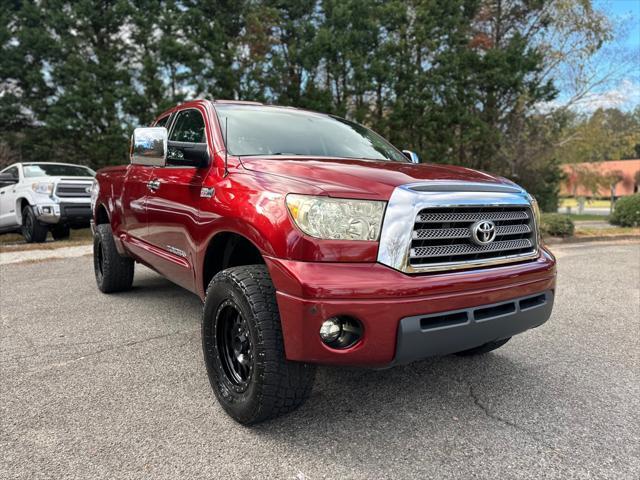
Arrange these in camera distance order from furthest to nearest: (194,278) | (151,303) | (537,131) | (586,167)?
(586,167) → (537,131) → (151,303) → (194,278)

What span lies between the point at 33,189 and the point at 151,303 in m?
6.03

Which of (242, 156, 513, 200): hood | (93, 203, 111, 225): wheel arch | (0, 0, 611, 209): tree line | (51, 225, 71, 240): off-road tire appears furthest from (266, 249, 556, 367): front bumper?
(0, 0, 611, 209): tree line

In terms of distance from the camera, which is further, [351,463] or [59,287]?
[59,287]

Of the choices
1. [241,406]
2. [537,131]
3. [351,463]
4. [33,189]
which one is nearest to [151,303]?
[241,406]

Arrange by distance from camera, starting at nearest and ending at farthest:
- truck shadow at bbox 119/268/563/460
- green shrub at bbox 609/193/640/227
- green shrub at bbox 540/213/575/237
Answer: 1. truck shadow at bbox 119/268/563/460
2. green shrub at bbox 540/213/575/237
3. green shrub at bbox 609/193/640/227

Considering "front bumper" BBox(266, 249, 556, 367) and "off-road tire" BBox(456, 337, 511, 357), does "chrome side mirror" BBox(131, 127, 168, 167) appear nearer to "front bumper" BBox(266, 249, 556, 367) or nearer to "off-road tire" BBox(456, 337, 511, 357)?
"front bumper" BBox(266, 249, 556, 367)

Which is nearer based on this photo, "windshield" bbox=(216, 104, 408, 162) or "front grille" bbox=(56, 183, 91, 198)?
"windshield" bbox=(216, 104, 408, 162)

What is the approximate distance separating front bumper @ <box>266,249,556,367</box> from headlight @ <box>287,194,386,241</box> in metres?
0.14

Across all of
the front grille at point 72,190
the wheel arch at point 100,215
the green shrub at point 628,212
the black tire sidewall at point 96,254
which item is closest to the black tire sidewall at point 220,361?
the black tire sidewall at point 96,254

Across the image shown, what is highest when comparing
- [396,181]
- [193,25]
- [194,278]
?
[193,25]

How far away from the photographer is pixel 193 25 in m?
15.7

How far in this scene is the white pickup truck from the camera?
930cm

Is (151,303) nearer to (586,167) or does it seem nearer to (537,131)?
(537,131)

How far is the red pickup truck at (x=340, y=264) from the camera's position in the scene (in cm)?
216
